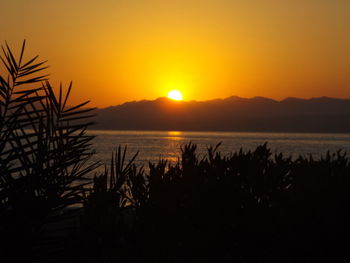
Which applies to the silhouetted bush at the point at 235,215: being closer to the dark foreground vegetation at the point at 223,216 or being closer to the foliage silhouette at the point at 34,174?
the dark foreground vegetation at the point at 223,216

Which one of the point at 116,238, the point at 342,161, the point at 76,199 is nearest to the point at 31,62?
the point at 76,199

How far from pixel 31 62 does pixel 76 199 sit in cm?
102

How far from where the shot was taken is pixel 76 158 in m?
2.81

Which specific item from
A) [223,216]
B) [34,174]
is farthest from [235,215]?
[34,174]

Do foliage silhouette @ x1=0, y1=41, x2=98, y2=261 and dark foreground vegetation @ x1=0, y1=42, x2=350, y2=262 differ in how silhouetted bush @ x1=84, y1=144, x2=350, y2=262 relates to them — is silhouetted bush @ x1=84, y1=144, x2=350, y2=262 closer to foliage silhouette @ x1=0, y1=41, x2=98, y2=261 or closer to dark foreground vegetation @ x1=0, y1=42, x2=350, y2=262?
dark foreground vegetation @ x1=0, y1=42, x2=350, y2=262

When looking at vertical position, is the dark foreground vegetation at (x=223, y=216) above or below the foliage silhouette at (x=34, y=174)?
below

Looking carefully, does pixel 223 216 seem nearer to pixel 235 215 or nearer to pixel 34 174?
pixel 235 215

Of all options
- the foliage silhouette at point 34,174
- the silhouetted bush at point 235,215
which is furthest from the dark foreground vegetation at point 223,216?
the foliage silhouette at point 34,174

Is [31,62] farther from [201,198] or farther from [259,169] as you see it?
[259,169]

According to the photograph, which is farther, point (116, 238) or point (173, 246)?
point (173, 246)

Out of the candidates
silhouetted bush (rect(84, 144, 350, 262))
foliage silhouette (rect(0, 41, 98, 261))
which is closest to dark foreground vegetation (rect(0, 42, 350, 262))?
silhouetted bush (rect(84, 144, 350, 262))

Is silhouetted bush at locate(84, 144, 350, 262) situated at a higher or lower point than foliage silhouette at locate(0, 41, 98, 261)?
lower

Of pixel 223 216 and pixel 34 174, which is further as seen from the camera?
pixel 223 216

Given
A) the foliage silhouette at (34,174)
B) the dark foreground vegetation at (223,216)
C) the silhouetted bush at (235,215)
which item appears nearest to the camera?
the foliage silhouette at (34,174)
